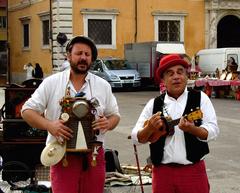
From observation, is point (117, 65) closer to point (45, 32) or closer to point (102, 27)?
point (102, 27)

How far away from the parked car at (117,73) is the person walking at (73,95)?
951 inches

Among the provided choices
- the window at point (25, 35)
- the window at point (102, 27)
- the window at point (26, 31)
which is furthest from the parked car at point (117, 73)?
the window at point (25, 35)

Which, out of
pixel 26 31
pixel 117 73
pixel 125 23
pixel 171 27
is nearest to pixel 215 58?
pixel 117 73

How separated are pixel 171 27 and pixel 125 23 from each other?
295cm

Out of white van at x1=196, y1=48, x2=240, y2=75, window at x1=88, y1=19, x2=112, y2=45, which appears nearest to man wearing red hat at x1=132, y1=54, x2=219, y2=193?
white van at x1=196, y1=48, x2=240, y2=75

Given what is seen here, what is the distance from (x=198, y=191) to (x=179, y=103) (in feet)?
1.97

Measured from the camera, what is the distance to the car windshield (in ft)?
98.2

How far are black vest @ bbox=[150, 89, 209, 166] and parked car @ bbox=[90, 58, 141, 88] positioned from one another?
24.4 meters

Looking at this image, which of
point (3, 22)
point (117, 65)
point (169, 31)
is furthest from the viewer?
point (3, 22)

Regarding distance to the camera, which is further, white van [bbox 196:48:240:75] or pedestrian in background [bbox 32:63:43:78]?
pedestrian in background [bbox 32:63:43:78]

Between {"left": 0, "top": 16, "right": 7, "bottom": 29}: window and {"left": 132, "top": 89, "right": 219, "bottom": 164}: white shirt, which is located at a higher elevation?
{"left": 0, "top": 16, "right": 7, "bottom": 29}: window

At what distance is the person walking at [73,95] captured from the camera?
406 cm

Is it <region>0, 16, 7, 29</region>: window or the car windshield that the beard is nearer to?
the car windshield

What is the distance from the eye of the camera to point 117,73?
95.5ft
